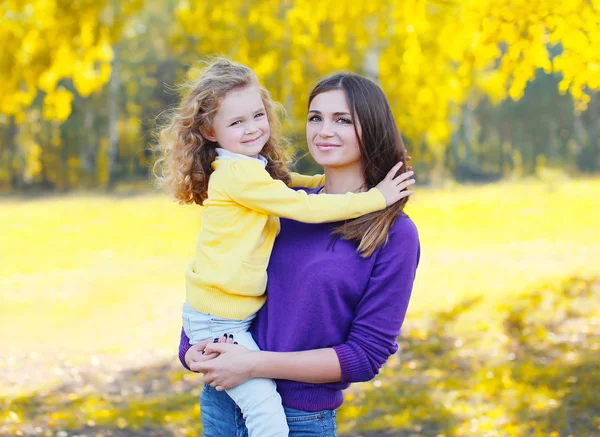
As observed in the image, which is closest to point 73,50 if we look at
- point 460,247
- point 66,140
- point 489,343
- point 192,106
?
point 489,343

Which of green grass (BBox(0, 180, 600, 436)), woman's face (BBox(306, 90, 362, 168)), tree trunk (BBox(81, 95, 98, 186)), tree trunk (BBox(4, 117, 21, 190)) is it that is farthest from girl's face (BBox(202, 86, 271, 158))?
tree trunk (BBox(4, 117, 21, 190))

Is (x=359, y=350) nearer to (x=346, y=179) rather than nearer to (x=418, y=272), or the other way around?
(x=346, y=179)

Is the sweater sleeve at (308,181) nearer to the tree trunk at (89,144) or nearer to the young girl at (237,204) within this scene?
the young girl at (237,204)

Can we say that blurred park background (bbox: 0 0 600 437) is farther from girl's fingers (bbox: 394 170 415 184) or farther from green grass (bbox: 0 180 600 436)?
girl's fingers (bbox: 394 170 415 184)

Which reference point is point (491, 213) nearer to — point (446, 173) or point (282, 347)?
point (446, 173)

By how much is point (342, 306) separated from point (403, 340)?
16.7ft

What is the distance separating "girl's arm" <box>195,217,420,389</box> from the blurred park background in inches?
41.8

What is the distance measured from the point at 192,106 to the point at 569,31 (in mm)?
2294

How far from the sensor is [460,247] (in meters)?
11.4

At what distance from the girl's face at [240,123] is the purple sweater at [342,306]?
1.28ft

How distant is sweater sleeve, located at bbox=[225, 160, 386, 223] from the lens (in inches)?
77.5

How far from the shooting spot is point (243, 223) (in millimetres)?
2055

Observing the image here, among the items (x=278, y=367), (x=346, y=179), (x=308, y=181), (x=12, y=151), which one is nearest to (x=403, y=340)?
(x=308, y=181)

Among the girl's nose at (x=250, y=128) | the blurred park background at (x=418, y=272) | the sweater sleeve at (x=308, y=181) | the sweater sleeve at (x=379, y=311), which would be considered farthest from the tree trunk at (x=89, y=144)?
the sweater sleeve at (x=379, y=311)
